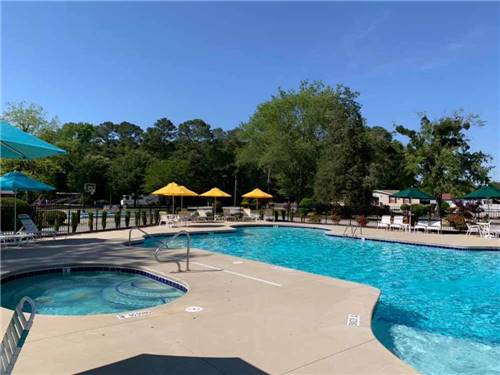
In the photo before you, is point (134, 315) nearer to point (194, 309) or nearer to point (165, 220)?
point (194, 309)

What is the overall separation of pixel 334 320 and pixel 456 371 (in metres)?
1.68

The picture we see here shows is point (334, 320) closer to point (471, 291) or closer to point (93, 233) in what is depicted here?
point (471, 291)

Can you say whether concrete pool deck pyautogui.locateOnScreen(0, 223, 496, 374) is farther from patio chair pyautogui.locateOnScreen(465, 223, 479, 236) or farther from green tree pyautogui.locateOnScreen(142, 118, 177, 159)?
green tree pyautogui.locateOnScreen(142, 118, 177, 159)

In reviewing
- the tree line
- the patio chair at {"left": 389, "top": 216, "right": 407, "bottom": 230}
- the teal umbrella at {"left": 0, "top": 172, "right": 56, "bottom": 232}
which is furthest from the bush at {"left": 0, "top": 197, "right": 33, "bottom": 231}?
the patio chair at {"left": 389, "top": 216, "right": 407, "bottom": 230}

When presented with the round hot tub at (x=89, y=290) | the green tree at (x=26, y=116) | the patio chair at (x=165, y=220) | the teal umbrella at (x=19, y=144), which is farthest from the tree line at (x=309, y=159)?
the teal umbrella at (x=19, y=144)

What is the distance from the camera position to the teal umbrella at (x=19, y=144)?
12.1 ft

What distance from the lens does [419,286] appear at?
9539 mm

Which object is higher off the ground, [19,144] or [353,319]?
[19,144]

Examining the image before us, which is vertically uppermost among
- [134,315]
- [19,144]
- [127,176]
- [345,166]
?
[345,166]

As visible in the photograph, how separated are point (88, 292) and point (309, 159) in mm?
29937

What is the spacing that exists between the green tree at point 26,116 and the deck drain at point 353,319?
95.5 ft

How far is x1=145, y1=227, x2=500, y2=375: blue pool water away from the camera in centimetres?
561

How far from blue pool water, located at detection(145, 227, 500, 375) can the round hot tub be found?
429 centimetres

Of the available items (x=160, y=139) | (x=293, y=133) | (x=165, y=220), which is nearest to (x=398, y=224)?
(x=165, y=220)
